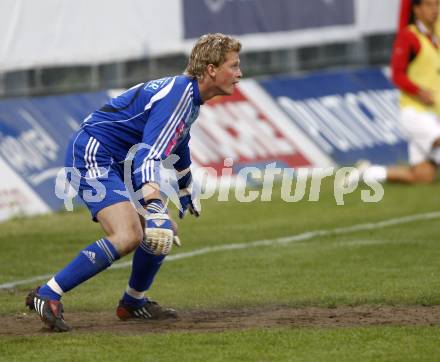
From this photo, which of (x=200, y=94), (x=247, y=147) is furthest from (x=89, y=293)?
(x=247, y=147)

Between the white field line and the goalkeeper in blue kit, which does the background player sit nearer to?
the white field line

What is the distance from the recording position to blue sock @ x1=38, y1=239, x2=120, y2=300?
8.16 m

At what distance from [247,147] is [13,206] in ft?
12.1

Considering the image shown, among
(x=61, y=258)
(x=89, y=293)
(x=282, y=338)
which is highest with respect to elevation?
(x=282, y=338)

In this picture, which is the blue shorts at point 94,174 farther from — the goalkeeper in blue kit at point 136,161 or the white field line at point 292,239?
the white field line at point 292,239

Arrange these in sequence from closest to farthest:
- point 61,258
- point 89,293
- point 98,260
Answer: point 98,260 → point 89,293 → point 61,258

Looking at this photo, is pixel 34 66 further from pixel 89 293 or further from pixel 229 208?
pixel 89 293

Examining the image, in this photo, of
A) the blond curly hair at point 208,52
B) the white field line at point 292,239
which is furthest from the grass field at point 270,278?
the blond curly hair at point 208,52

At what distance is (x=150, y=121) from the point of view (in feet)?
26.7

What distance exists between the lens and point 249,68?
18000 millimetres

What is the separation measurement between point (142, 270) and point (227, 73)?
141cm

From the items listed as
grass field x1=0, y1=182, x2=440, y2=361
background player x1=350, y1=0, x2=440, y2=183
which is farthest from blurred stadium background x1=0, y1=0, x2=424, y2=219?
background player x1=350, y1=0, x2=440, y2=183

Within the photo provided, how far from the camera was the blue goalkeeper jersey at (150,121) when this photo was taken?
8.04 metres

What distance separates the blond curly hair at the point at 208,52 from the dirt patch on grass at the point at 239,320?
5.25 ft
